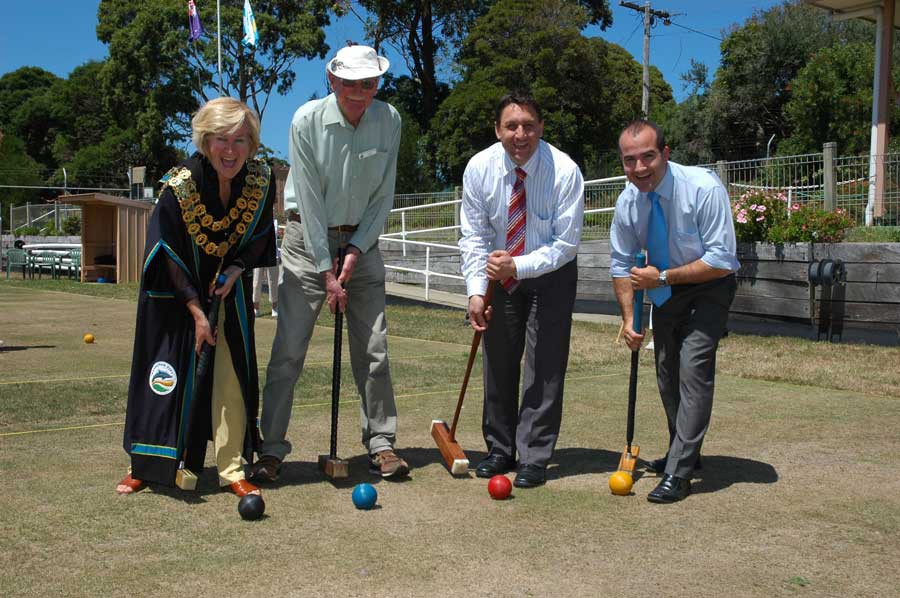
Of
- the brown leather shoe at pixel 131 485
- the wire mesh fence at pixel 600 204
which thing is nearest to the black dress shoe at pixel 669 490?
the brown leather shoe at pixel 131 485

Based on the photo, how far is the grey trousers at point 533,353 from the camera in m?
4.83

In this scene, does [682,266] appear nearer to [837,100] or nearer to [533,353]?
[533,353]

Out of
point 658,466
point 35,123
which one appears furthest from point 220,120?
point 35,123

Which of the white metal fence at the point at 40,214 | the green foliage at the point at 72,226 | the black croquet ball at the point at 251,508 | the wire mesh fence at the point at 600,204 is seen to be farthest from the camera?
the white metal fence at the point at 40,214

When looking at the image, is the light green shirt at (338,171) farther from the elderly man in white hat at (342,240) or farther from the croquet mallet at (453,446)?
the croquet mallet at (453,446)

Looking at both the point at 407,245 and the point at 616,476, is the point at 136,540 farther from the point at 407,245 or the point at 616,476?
the point at 407,245

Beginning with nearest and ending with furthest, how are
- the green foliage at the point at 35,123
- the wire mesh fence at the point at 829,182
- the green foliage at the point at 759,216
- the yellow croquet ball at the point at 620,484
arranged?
the yellow croquet ball at the point at 620,484 → the green foliage at the point at 759,216 → the wire mesh fence at the point at 829,182 → the green foliage at the point at 35,123

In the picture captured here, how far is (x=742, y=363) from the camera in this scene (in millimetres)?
9023

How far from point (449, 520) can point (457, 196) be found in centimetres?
1619

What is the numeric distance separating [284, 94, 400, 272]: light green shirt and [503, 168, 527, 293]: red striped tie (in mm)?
627

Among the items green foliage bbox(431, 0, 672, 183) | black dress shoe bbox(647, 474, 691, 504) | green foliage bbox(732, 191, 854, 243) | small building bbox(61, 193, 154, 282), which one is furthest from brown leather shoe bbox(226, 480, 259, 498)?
green foliage bbox(431, 0, 672, 183)

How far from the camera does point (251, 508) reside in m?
3.99

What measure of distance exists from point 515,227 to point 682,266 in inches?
33.9

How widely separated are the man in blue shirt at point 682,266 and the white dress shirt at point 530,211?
0.29 metres
